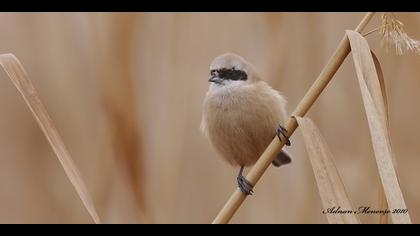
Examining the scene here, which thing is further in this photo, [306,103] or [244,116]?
[244,116]

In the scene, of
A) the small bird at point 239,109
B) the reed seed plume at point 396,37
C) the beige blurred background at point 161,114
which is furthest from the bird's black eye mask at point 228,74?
the reed seed plume at point 396,37

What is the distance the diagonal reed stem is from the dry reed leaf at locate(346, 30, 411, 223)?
6 centimetres

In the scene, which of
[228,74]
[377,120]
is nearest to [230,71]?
[228,74]

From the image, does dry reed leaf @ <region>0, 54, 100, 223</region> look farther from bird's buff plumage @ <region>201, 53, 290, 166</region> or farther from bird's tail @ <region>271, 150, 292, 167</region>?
bird's tail @ <region>271, 150, 292, 167</region>

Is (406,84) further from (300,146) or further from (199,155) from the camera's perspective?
(199,155)

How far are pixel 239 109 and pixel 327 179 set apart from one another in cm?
119

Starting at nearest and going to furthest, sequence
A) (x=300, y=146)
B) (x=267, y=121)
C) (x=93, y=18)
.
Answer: (x=267, y=121)
(x=93, y=18)
(x=300, y=146)

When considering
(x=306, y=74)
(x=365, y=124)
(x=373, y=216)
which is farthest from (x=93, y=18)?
(x=373, y=216)

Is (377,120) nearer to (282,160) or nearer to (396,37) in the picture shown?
(396,37)

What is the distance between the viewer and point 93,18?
288cm

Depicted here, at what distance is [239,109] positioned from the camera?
271 cm

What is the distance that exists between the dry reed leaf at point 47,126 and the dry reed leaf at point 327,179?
2.12 feet

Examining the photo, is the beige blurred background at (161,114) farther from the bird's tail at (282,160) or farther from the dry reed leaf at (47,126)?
the dry reed leaf at (47,126)
